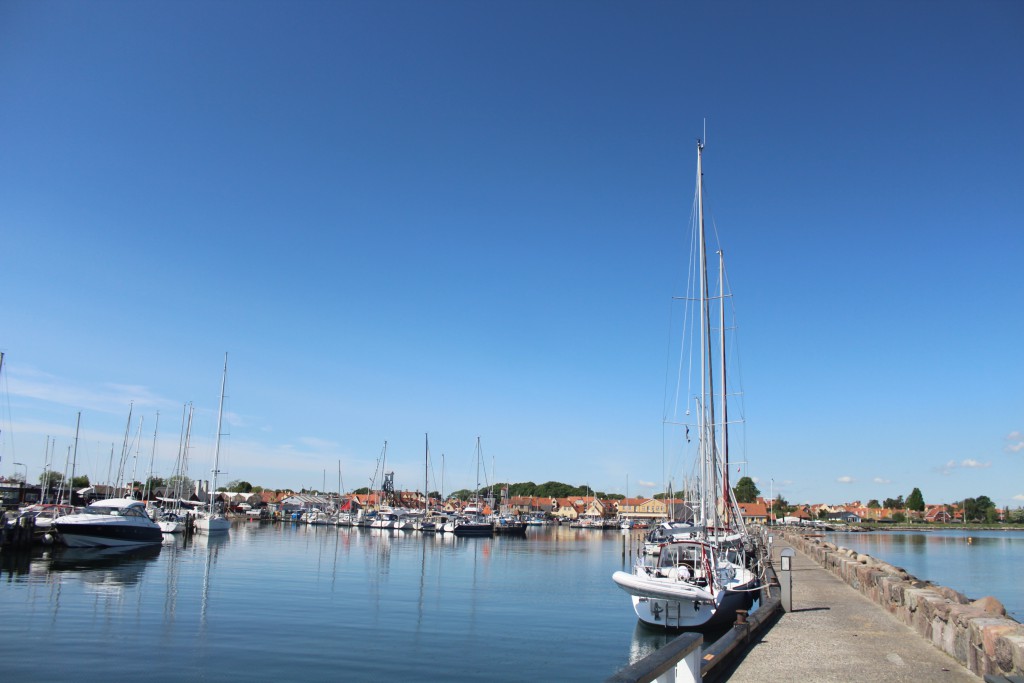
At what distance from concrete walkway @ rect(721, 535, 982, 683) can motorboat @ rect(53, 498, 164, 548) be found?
47788 millimetres

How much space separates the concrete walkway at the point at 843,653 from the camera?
1096cm

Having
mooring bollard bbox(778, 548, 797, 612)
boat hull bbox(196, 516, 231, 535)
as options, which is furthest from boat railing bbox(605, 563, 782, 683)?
boat hull bbox(196, 516, 231, 535)

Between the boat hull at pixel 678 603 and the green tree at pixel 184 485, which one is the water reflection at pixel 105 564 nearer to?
the boat hull at pixel 678 603

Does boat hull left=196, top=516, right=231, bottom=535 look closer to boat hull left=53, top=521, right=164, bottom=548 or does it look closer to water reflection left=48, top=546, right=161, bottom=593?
water reflection left=48, top=546, right=161, bottom=593

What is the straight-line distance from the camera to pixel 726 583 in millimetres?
21250

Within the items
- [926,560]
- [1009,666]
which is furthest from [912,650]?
[926,560]

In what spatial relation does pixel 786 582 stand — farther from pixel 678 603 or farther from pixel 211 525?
pixel 211 525

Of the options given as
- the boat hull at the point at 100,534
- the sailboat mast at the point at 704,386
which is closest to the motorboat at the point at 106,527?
the boat hull at the point at 100,534

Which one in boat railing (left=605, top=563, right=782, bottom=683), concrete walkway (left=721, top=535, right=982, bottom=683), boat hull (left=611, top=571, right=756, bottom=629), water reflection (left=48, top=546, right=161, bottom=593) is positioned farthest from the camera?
water reflection (left=48, top=546, right=161, bottom=593)

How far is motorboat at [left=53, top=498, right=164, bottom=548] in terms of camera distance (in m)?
48.0

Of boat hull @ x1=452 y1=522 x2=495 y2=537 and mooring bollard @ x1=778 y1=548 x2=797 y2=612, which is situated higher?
mooring bollard @ x1=778 y1=548 x2=797 y2=612

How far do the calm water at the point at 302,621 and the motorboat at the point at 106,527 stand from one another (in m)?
1.09

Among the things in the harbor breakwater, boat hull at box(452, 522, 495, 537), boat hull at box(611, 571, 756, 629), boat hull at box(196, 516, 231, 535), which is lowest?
boat hull at box(452, 522, 495, 537)

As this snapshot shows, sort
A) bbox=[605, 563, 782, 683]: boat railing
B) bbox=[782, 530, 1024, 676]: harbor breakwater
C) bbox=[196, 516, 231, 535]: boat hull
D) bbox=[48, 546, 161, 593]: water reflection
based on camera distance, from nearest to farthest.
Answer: bbox=[605, 563, 782, 683]: boat railing < bbox=[782, 530, 1024, 676]: harbor breakwater < bbox=[48, 546, 161, 593]: water reflection < bbox=[196, 516, 231, 535]: boat hull
